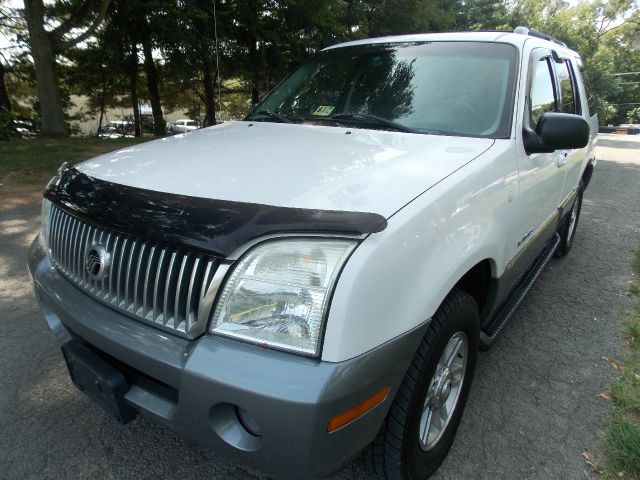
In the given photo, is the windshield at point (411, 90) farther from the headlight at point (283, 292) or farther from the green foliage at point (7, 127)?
the green foliage at point (7, 127)

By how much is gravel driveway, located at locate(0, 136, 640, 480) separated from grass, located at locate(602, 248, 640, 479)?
68 millimetres

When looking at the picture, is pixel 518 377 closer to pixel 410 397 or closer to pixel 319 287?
pixel 410 397

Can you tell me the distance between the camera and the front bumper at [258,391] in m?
1.30

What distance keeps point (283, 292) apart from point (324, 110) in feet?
5.86

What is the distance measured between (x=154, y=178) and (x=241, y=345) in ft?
2.66

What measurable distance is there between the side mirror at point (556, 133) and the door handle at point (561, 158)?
0.60 metres

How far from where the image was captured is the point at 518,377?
2.70m

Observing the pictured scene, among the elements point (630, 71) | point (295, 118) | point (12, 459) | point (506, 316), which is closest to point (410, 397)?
point (506, 316)

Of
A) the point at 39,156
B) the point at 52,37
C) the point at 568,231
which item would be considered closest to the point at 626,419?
the point at 568,231

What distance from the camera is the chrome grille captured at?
149 centimetres

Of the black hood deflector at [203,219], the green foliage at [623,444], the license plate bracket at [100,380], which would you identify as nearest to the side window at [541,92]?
the green foliage at [623,444]

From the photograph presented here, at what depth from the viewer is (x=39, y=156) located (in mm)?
8680

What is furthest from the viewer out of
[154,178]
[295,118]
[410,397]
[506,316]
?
[295,118]

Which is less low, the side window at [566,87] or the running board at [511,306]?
the side window at [566,87]
